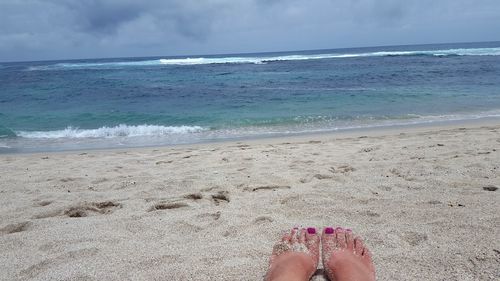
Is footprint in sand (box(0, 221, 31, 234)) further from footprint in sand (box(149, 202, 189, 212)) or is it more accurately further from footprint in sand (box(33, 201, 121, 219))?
footprint in sand (box(149, 202, 189, 212))

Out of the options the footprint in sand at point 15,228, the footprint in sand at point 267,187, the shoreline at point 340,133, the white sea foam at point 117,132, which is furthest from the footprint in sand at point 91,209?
the white sea foam at point 117,132

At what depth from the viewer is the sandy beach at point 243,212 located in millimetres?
2279

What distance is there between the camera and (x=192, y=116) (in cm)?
1108

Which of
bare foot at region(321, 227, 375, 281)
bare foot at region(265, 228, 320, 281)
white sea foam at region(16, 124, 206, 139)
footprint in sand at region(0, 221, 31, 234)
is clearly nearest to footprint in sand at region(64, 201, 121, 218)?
footprint in sand at region(0, 221, 31, 234)

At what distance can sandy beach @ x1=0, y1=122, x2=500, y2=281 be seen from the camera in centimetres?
228

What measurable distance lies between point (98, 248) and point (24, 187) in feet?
6.94

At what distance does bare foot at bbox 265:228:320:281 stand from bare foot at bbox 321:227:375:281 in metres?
0.07

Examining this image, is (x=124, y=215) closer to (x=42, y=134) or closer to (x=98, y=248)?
(x=98, y=248)

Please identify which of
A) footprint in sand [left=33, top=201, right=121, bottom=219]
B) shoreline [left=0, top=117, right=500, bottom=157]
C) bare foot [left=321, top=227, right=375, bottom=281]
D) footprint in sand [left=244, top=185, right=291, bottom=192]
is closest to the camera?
bare foot [left=321, top=227, right=375, bottom=281]

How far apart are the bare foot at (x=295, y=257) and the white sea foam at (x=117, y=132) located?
6833 millimetres

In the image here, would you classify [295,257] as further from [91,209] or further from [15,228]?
[15,228]

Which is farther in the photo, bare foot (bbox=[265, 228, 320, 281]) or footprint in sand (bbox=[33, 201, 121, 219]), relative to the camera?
footprint in sand (bbox=[33, 201, 121, 219])

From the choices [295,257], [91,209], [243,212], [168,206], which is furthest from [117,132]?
[295,257]

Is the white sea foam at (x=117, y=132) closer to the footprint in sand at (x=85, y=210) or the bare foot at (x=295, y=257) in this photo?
the footprint in sand at (x=85, y=210)
